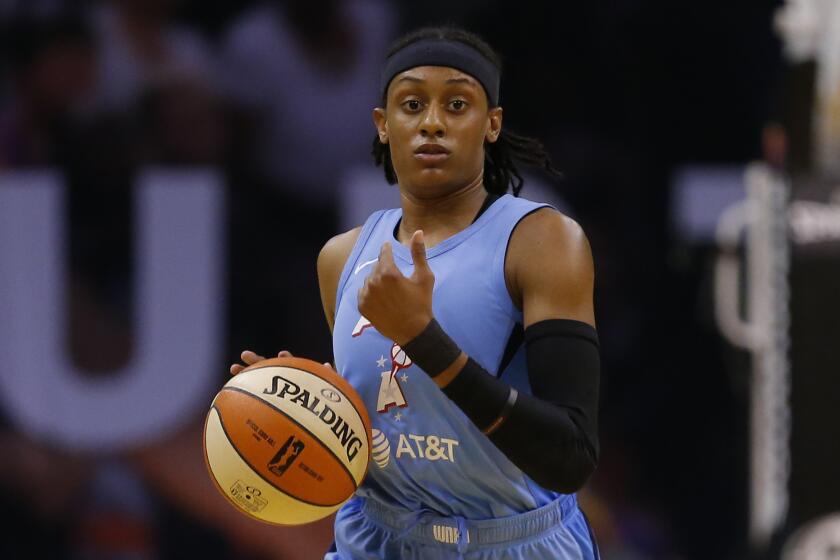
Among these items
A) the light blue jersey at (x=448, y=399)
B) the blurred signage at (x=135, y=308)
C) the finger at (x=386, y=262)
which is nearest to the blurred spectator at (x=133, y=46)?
the blurred signage at (x=135, y=308)

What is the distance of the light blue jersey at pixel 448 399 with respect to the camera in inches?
128

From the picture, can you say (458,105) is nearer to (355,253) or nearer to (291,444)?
(355,253)

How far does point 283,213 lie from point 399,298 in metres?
4.04

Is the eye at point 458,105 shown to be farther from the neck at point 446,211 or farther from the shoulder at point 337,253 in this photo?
the shoulder at point 337,253

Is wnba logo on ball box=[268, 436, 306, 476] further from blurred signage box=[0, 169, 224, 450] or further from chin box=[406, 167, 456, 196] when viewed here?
blurred signage box=[0, 169, 224, 450]

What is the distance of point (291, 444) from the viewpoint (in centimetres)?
324

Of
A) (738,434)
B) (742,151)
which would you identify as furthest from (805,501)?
(742,151)

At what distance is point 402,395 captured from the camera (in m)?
3.32

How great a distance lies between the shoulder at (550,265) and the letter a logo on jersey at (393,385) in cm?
31

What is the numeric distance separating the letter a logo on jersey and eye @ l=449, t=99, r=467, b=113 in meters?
0.59

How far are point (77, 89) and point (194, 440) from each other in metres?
1.86

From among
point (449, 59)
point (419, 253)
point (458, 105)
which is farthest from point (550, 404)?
point (449, 59)

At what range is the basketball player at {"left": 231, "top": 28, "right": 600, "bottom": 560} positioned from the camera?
3.08 meters

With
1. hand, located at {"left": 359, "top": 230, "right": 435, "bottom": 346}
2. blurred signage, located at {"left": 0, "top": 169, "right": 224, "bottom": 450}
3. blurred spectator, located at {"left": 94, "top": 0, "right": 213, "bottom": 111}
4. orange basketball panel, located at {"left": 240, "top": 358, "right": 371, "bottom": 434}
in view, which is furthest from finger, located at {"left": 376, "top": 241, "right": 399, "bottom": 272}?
blurred spectator, located at {"left": 94, "top": 0, "right": 213, "bottom": 111}
